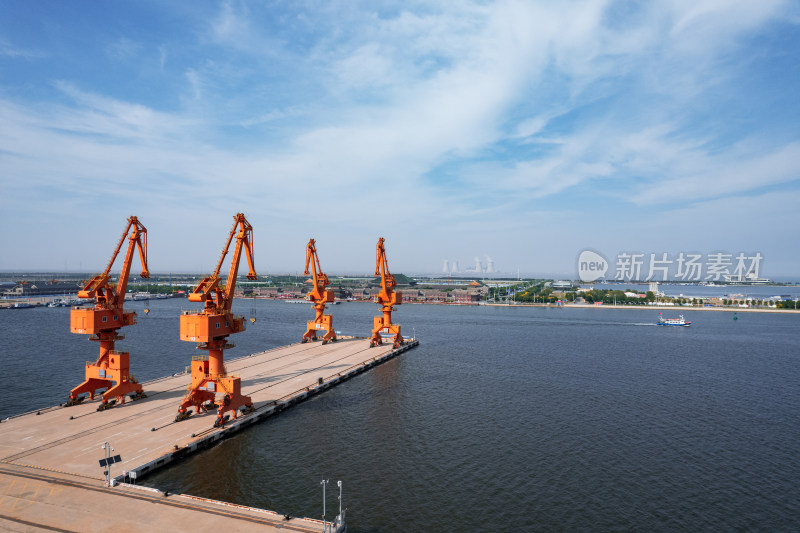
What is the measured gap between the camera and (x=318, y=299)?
8056 centimetres

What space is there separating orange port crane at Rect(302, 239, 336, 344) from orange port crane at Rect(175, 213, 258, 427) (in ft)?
126

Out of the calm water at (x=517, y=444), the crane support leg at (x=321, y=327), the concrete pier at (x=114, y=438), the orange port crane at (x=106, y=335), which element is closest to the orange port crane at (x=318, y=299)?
the crane support leg at (x=321, y=327)

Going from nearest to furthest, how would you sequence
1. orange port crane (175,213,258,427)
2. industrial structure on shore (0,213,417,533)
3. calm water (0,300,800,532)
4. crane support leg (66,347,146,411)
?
industrial structure on shore (0,213,417,533) < calm water (0,300,800,532) < orange port crane (175,213,258,427) < crane support leg (66,347,146,411)

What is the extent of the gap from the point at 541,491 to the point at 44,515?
27.0m

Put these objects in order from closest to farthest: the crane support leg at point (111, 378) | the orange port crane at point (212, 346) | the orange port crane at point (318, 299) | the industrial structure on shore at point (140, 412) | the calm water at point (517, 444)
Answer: the industrial structure on shore at point (140, 412) < the calm water at point (517, 444) < the orange port crane at point (212, 346) < the crane support leg at point (111, 378) < the orange port crane at point (318, 299)

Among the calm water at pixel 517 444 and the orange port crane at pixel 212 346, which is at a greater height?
the orange port crane at pixel 212 346

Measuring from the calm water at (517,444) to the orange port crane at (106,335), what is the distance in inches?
274

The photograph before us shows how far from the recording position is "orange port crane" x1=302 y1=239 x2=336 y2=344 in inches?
3177

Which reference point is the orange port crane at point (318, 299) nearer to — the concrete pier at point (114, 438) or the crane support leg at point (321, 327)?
the crane support leg at point (321, 327)

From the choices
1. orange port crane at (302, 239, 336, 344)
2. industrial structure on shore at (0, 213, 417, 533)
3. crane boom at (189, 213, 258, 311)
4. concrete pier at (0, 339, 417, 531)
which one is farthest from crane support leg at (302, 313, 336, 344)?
crane boom at (189, 213, 258, 311)

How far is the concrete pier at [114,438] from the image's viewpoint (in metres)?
24.5

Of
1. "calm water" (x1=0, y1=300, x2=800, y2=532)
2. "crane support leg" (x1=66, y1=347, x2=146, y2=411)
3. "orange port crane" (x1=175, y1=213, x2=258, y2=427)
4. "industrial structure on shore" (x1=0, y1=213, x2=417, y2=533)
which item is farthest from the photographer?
"crane support leg" (x1=66, y1=347, x2=146, y2=411)

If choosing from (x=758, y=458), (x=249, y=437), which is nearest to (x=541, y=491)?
(x=758, y=458)

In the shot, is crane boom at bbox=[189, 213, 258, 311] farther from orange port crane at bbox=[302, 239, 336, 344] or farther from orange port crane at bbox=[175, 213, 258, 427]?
orange port crane at bbox=[302, 239, 336, 344]
